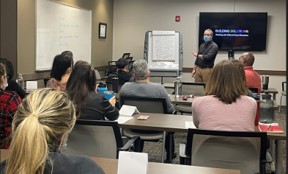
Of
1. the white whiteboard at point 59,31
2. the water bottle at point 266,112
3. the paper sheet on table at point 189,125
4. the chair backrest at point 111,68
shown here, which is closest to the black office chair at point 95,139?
the paper sheet on table at point 189,125

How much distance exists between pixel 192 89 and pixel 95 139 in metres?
2.68

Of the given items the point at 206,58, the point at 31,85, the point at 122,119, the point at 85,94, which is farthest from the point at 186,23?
the point at 85,94

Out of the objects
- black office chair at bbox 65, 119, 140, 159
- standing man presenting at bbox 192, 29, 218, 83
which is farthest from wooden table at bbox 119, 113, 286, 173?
standing man presenting at bbox 192, 29, 218, 83

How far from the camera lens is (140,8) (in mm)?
8844

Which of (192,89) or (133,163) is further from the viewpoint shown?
(192,89)

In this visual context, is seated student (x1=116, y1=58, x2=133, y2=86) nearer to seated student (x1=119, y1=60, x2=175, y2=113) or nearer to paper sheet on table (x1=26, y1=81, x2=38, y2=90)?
paper sheet on table (x1=26, y1=81, x2=38, y2=90)

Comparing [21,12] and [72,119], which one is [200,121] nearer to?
[72,119]

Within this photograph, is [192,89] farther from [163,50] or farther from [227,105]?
[163,50]

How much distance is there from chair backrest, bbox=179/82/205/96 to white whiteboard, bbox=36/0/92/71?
92.4 inches

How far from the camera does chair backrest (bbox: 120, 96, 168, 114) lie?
3.52 metres

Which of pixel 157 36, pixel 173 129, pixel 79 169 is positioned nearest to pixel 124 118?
pixel 173 129

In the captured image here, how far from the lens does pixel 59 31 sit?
6.41 metres

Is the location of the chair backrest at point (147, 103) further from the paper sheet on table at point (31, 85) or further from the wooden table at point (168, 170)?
the wooden table at point (168, 170)

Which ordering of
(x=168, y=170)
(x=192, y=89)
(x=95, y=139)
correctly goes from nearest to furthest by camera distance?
(x=168, y=170), (x=95, y=139), (x=192, y=89)
